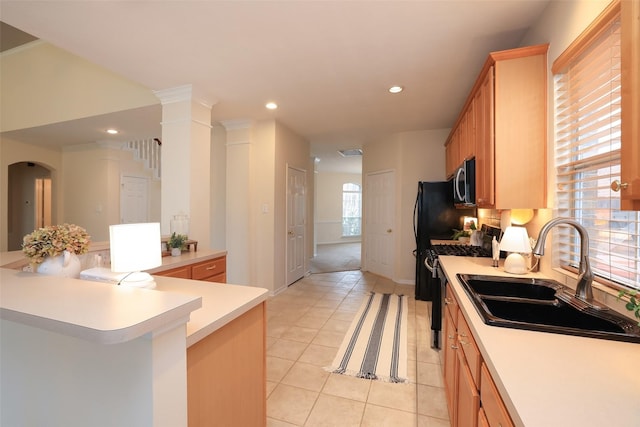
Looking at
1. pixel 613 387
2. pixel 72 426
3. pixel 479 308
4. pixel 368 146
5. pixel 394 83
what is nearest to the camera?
pixel 613 387

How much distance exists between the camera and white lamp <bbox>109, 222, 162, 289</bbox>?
115cm

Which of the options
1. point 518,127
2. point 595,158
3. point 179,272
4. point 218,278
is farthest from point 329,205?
point 595,158

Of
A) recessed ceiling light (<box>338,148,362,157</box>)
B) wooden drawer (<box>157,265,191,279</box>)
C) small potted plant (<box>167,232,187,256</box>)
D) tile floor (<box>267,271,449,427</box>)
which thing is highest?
recessed ceiling light (<box>338,148,362,157</box>)

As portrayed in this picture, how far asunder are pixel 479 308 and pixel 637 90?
88cm

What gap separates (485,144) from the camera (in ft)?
6.24

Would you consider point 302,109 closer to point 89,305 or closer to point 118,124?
point 118,124

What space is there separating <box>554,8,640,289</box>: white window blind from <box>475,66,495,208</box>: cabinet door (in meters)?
0.33

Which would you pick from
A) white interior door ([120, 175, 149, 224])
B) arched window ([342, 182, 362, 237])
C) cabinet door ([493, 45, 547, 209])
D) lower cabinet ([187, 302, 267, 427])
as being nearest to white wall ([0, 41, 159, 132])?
white interior door ([120, 175, 149, 224])

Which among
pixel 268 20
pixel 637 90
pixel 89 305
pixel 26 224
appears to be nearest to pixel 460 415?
pixel 637 90

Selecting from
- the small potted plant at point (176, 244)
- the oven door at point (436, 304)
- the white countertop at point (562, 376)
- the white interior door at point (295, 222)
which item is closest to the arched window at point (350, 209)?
the white interior door at point (295, 222)

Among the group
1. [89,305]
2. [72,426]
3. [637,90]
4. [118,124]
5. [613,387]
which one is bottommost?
[72,426]

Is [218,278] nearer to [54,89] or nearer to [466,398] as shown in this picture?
[466,398]

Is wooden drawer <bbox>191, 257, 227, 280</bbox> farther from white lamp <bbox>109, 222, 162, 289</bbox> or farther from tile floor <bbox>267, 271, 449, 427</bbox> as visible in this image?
white lamp <bbox>109, 222, 162, 289</bbox>

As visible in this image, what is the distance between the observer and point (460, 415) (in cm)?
124
